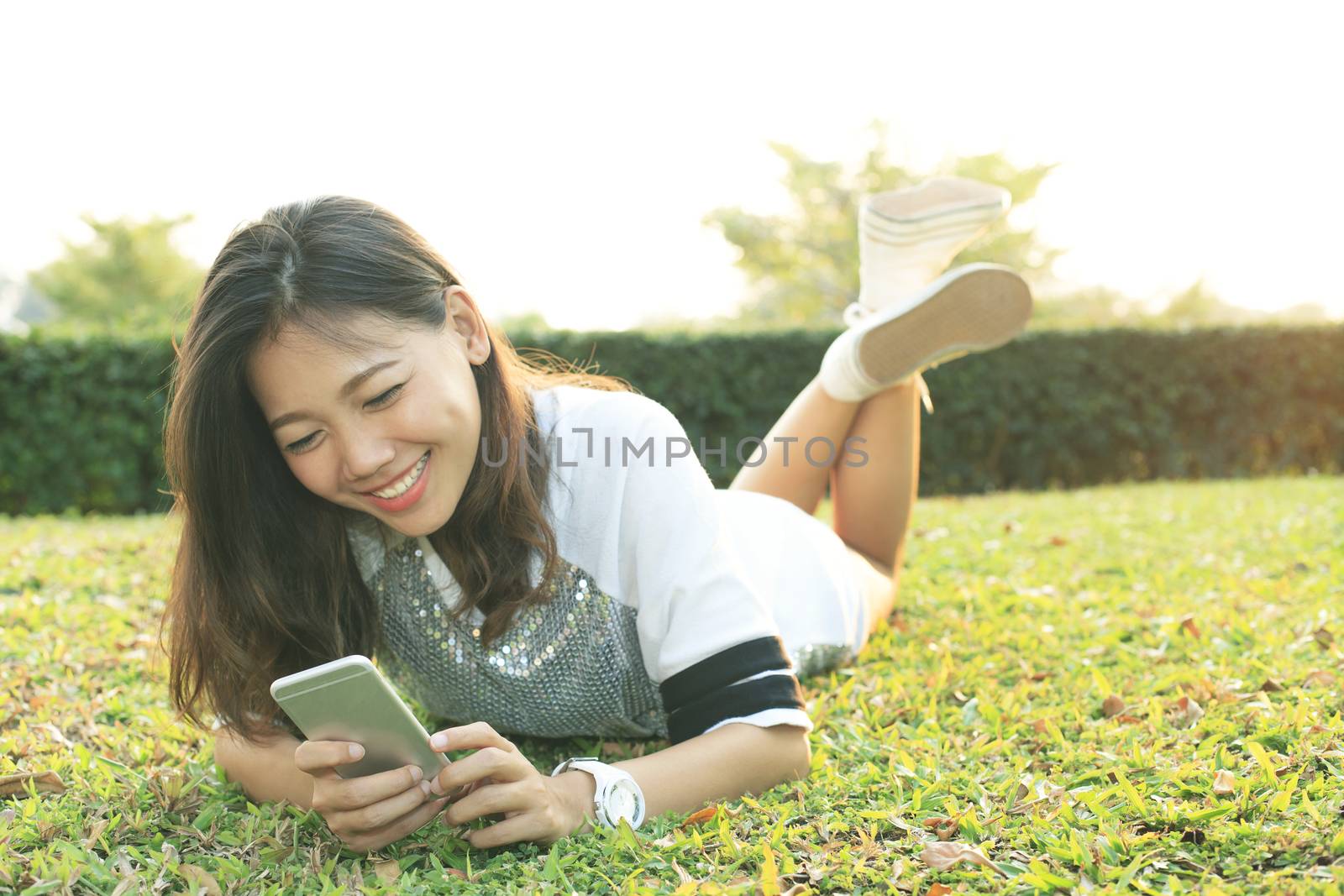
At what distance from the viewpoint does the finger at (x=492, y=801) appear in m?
1.78

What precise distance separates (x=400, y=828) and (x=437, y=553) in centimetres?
59

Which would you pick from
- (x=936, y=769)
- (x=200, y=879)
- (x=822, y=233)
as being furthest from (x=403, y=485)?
(x=822, y=233)

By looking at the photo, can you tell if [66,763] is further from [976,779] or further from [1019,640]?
[1019,640]

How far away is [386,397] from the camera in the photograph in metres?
1.88

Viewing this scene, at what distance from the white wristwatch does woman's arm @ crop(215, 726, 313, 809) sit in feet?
2.04

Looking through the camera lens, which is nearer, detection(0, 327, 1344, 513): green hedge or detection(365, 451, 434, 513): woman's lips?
detection(365, 451, 434, 513): woman's lips

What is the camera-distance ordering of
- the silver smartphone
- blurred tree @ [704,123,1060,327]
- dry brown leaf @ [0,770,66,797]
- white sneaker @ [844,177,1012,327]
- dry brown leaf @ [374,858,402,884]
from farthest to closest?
blurred tree @ [704,123,1060,327]
white sneaker @ [844,177,1012,327]
dry brown leaf @ [0,770,66,797]
dry brown leaf @ [374,858,402,884]
the silver smartphone

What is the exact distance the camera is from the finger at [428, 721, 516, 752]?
171 centimetres

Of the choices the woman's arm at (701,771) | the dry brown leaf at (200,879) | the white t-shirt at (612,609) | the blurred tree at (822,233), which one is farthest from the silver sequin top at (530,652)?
the blurred tree at (822,233)

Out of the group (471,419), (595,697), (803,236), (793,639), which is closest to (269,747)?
(595,697)

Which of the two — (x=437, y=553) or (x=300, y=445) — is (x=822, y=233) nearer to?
(x=437, y=553)

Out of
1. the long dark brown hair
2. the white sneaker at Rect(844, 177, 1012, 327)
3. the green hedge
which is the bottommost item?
the green hedge

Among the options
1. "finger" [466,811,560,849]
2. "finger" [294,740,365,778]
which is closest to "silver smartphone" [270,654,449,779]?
"finger" [294,740,365,778]

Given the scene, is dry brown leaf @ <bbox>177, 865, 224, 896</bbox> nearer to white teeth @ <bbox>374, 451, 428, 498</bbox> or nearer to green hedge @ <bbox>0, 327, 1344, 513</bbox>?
white teeth @ <bbox>374, 451, 428, 498</bbox>
